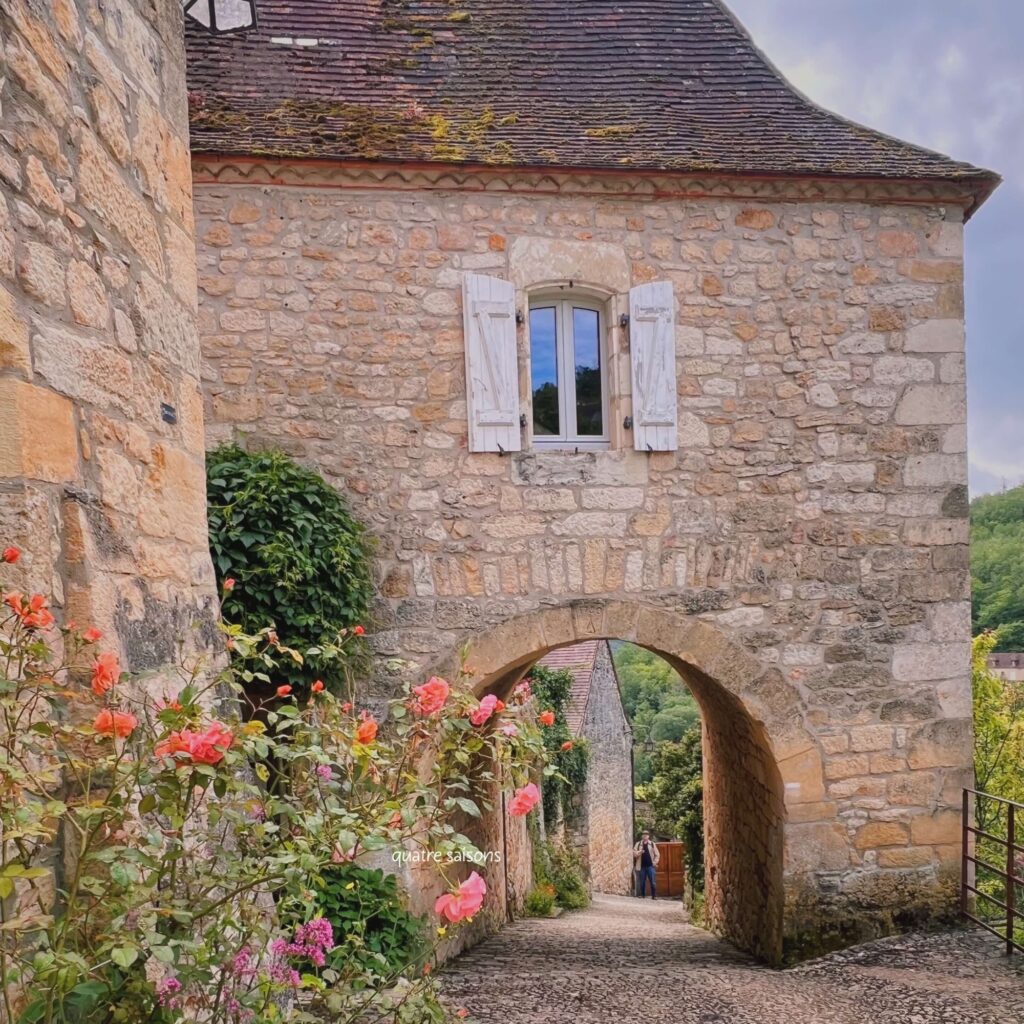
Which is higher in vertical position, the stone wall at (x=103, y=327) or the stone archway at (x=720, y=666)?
the stone wall at (x=103, y=327)

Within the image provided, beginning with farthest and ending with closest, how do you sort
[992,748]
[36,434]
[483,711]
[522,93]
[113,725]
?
1. [992,748]
2. [522,93]
3. [483,711]
4. [36,434]
5. [113,725]

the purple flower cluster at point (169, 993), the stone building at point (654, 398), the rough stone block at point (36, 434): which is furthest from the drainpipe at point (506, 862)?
the rough stone block at point (36, 434)

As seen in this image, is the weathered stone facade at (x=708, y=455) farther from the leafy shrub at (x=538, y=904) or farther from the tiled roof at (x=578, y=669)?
the tiled roof at (x=578, y=669)

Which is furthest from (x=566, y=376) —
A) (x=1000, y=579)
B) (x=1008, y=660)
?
(x=1008, y=660)

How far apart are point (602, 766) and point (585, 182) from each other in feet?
47.5

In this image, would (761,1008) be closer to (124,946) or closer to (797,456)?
(797,456)

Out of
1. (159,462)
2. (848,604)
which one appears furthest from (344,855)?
(848,604)

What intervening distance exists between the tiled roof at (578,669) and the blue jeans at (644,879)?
484 cm

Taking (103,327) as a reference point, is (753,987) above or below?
below

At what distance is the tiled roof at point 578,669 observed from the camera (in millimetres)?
17073

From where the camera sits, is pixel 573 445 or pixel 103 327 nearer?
pixel 103 327

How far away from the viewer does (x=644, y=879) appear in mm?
20750

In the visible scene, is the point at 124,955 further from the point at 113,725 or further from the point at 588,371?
the point at 588,371

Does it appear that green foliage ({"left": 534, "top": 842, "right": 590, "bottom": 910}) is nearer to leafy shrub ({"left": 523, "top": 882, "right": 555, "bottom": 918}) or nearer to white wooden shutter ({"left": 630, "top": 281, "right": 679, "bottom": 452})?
leafy shrub ({"left": 523, "top": 882, "right": 555, "bottom": 918})
